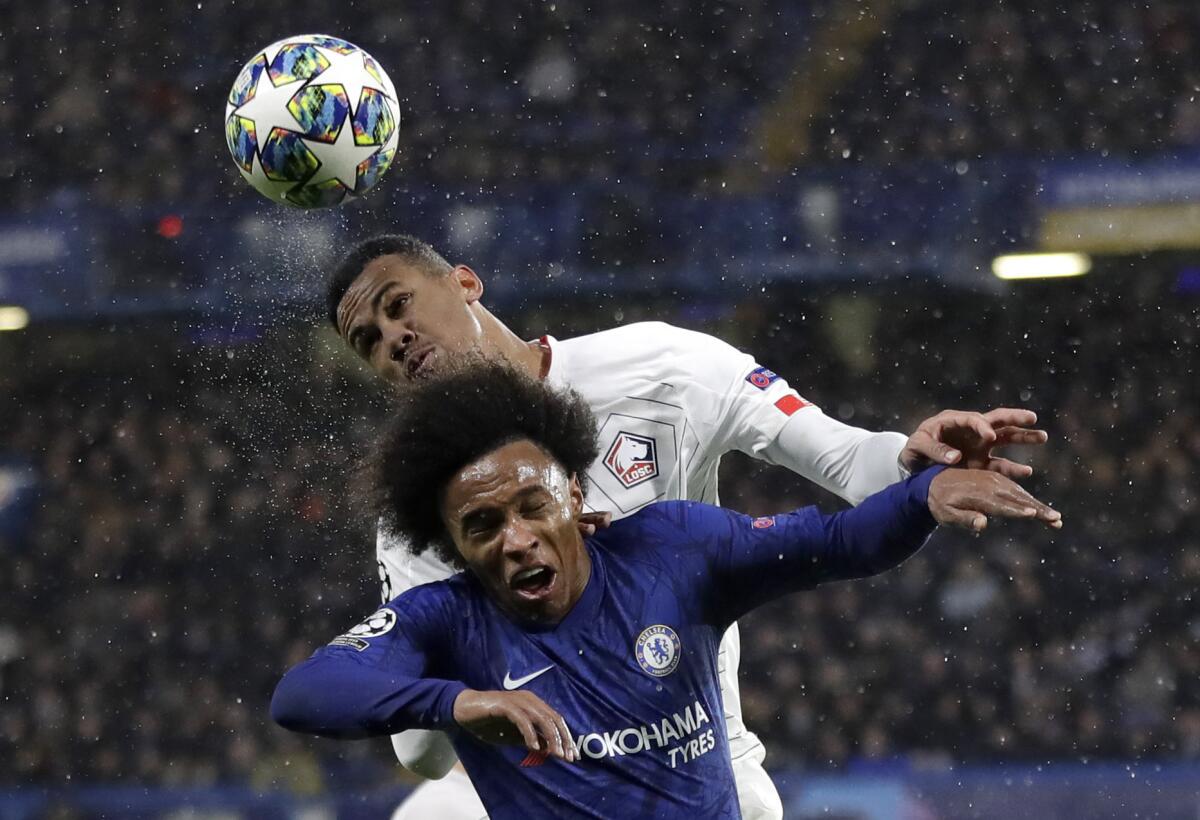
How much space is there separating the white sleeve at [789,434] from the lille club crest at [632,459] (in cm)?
15

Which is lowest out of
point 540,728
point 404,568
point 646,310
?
point 646,310

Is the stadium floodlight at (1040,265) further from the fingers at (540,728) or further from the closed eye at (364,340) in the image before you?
the fingers at (540,728)

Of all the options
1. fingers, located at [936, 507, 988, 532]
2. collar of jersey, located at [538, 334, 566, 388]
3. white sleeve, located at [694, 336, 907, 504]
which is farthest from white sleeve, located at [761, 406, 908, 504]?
collar of jersey, located at [538, 334, 566, 388]

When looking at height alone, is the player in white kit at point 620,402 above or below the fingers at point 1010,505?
below

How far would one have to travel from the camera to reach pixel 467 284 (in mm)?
3801

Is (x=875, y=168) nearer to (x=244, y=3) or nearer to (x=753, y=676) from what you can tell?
(x=753, y=676)

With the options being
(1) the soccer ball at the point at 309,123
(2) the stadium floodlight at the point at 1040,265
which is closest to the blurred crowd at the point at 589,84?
(2) the stadium floodlight at the point at 1040,265

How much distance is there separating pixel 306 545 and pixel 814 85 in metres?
4.83

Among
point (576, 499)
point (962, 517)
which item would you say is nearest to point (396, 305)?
point (576, 499)

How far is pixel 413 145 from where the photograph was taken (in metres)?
11.6

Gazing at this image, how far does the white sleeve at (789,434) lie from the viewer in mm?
3152

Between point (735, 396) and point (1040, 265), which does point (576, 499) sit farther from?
point (1040, 265)

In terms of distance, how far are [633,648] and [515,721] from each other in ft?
1.64

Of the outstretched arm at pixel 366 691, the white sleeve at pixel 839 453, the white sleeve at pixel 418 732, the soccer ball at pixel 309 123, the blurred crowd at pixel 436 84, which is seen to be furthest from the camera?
the blurred crowd at pixel 436 84
